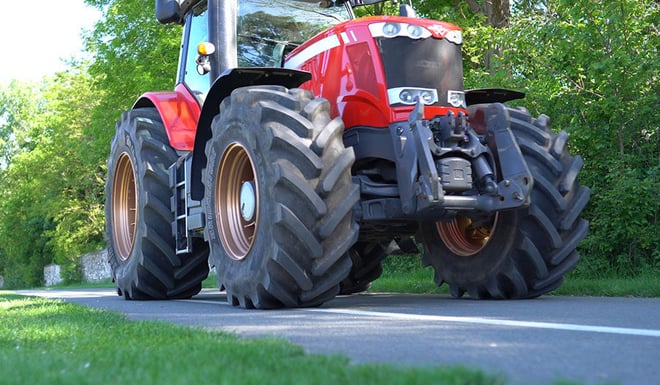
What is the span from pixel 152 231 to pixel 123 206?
167 cm

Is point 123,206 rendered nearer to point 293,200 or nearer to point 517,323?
point 293,200

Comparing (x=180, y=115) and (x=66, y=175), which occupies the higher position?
(x=66, y=175)

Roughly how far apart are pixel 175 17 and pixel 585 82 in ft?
16.8

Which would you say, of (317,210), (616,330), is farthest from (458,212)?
(616,330)

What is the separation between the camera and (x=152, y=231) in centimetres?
880

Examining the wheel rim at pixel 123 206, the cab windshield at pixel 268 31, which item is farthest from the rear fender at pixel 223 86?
the wheel rim at pixel 123 206

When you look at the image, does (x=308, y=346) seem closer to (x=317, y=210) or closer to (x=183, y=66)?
→ (x=317, y=210)

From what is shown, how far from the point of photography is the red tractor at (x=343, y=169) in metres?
6.30

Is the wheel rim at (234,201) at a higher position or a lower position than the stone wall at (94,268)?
lower

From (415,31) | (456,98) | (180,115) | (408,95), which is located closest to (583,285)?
(456,98)

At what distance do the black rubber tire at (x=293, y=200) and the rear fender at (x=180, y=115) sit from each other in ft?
6.92

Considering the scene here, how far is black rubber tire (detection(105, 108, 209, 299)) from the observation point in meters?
8.86

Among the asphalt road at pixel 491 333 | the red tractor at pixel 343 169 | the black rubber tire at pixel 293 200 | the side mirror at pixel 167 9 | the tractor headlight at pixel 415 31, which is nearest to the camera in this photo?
the asphalt road at pixel 491 333

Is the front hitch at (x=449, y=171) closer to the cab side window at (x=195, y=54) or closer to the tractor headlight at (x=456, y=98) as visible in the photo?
the tractor headlight at (x=456, y=98)
